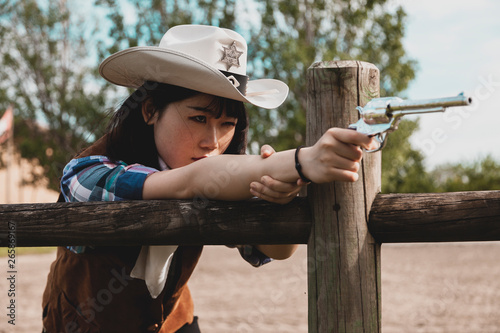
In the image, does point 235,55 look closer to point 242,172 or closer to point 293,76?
point 242,172

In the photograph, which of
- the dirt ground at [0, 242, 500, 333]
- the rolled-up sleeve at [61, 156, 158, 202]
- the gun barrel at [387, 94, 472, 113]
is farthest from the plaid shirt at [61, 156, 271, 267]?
the dirt ground at [0, 242, 500, 333]

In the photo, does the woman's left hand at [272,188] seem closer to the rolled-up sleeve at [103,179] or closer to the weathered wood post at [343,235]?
the weathered wood post at [343,235]

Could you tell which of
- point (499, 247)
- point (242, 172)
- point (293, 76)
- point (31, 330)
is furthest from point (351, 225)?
point (293, 76)

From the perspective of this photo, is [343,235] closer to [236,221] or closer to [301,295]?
[236,221]

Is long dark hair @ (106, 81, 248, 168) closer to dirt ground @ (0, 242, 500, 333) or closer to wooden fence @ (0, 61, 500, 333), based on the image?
wooden fence @ (0, 61, 500, 333)

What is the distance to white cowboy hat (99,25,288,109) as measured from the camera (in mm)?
1990

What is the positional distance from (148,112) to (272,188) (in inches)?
33.3

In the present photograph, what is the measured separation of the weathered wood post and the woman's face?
0.47m

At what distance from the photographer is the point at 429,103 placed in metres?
1.30

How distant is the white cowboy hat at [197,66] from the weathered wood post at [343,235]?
40 cm

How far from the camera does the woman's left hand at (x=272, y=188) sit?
1589mm

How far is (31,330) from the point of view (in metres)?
6.05

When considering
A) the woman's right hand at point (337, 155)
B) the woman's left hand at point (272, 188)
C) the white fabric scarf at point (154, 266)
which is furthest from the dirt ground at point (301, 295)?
the woman's right hand at point (337, 155)

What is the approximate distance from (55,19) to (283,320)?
19.8m
